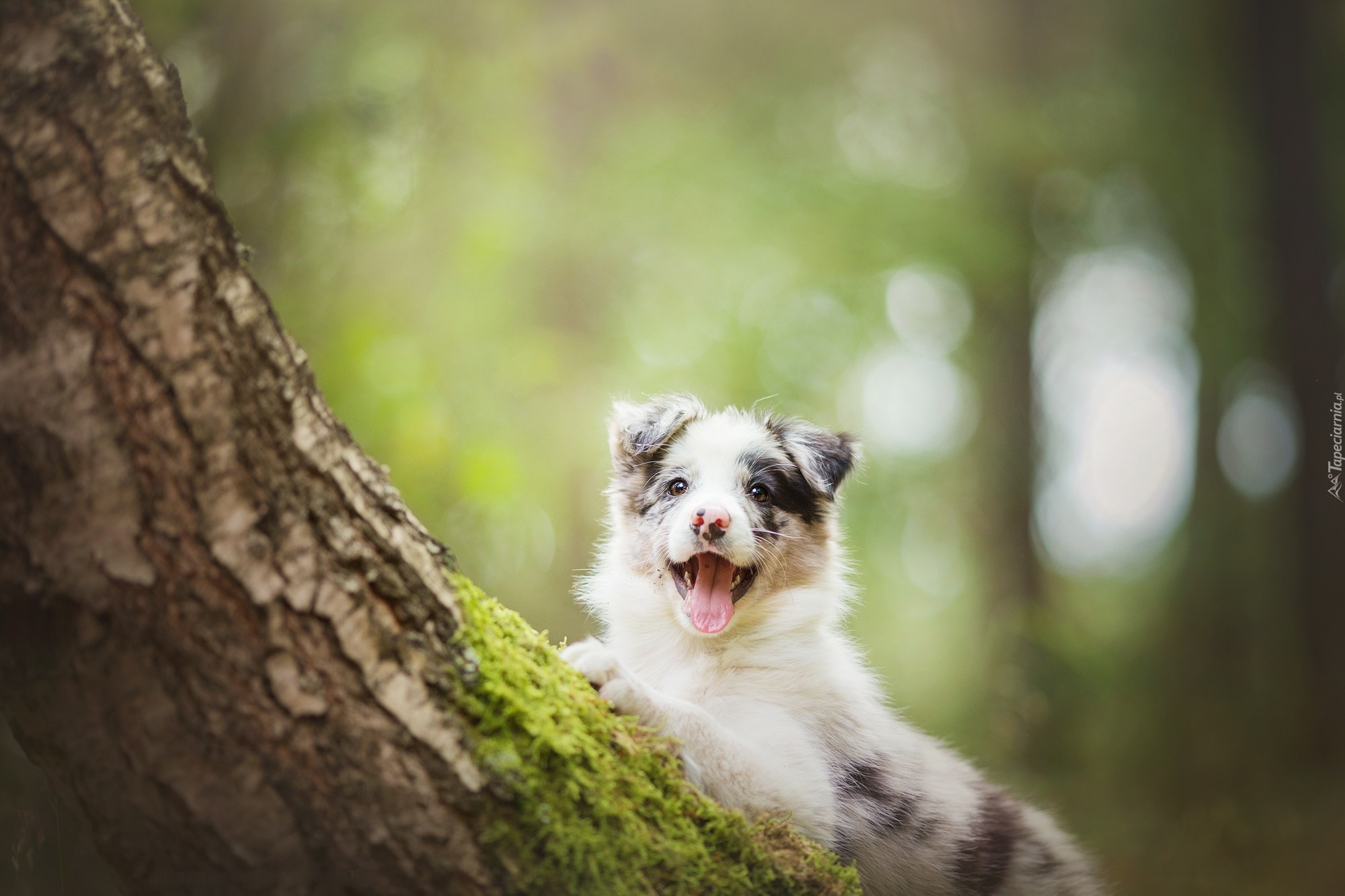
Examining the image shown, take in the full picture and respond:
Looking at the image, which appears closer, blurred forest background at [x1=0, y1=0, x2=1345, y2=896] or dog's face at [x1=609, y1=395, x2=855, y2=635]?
dog's face at [x1=609, y1=395, x2=855, y2=635]

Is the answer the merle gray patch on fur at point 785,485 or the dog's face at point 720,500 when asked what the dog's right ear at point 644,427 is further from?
the merle gray patch on fur at point 785,485

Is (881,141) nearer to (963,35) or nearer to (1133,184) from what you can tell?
(963,35)

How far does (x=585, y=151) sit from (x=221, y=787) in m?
9.06

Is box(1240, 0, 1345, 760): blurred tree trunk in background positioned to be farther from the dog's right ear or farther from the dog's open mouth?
the dog's open mouth

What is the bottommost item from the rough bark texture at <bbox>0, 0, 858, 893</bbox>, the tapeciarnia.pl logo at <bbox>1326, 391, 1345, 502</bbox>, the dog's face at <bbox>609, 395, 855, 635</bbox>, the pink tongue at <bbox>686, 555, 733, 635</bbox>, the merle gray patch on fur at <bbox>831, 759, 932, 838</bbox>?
the rough bark texture at <bbox>0, 0, 858, 893</bbox>

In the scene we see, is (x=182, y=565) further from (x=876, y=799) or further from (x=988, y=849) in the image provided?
(x=988, y=849)

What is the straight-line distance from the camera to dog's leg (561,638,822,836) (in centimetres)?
260

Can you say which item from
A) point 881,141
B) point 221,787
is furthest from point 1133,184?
point 221,787

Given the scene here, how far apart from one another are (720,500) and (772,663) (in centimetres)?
69

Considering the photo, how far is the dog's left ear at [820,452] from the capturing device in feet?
13.2

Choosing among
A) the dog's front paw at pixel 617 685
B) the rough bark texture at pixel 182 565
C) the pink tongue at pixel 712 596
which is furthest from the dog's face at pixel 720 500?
the rough bark texture at pixel 182 565

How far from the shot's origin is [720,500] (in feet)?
12.1

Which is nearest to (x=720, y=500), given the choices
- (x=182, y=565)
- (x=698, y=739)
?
(x=698, y=739)

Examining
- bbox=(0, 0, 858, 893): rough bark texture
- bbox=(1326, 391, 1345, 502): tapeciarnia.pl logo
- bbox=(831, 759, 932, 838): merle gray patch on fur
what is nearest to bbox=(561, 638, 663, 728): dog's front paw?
bbox=(0, 0, 858, 893): rough bark texture
